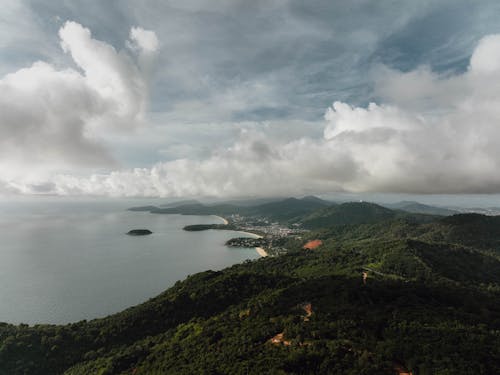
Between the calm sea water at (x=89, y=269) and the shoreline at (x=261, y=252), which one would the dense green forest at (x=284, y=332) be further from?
the shoreline at (x=261, y=252)

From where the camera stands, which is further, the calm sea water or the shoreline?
the shoreline

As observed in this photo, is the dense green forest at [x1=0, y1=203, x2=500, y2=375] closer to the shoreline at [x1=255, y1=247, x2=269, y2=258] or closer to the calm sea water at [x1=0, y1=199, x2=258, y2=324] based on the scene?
the calm sea water at [x1=0, y1=199, x2=258, y2=324]

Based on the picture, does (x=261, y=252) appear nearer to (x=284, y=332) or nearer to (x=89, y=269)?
(x=89, y=269)

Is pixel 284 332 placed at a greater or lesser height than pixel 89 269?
greater

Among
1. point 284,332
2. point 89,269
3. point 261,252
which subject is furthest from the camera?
point 261,252

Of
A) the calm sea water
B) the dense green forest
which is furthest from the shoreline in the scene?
the dense green forest

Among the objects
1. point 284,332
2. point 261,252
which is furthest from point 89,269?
point 284,332

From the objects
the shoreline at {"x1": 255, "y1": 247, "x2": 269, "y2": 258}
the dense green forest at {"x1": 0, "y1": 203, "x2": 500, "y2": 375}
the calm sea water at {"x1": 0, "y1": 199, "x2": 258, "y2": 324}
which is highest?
the dense green forest at {"x1": 0, "y1": 203, "x2": 500, "y2": 375}

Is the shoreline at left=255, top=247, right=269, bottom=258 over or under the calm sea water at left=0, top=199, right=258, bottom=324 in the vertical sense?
under
